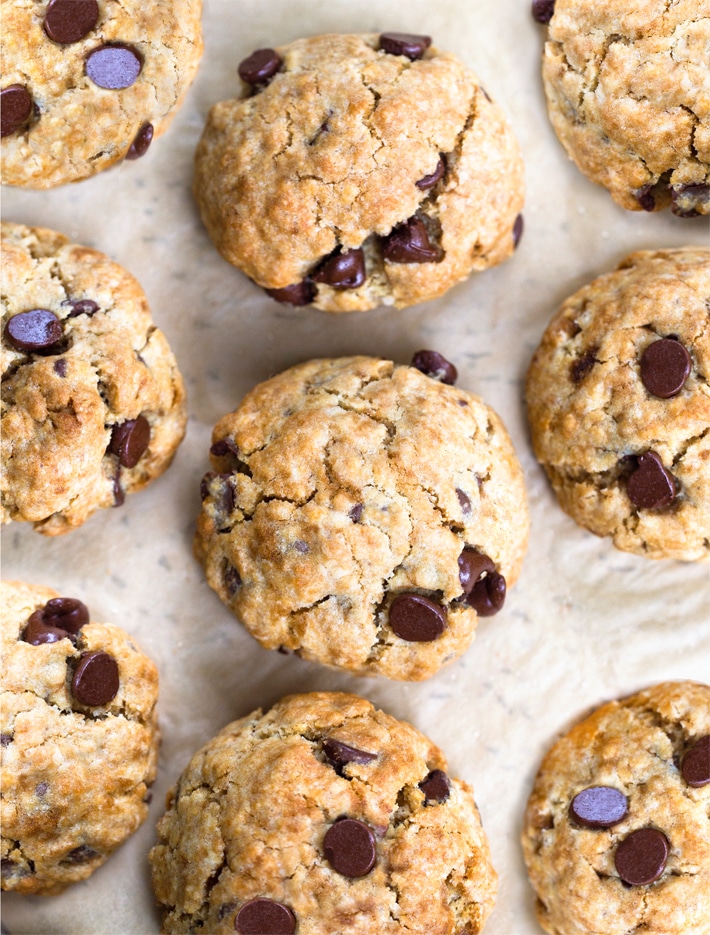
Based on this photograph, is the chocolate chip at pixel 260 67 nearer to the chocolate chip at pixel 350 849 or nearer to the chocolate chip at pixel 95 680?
the chocolate chip at pixel 95 680

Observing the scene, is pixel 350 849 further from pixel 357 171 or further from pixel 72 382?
pixel 357 171

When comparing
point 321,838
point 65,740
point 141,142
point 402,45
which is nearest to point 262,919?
point 321,838

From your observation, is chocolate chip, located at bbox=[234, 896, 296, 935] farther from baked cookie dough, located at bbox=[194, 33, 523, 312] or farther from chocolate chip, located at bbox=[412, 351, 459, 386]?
baked cookie dough, located at bbox=[194, 33, 523, 312]

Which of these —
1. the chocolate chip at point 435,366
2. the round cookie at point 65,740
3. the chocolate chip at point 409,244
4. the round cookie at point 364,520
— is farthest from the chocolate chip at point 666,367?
the round cookie at point 65,740

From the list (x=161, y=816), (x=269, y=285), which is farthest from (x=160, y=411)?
(x=161, y=816)

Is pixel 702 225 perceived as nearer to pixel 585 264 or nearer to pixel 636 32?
pixel 585 264

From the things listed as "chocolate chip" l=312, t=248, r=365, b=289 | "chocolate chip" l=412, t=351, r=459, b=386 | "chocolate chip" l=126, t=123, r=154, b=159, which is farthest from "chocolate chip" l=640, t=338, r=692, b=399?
"chocolate chip" l=126, t=123, r=154, b=159
